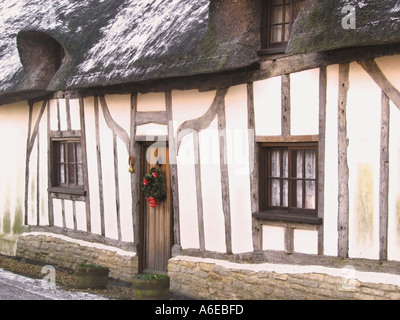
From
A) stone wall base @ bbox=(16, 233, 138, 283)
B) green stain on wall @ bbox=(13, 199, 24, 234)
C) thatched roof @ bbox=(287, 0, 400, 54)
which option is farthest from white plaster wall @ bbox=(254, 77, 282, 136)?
green stain on wall @ bbox=(13, 199, 24, 234)

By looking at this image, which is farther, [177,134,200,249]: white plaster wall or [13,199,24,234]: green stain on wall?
[13,199,24,234]: green stain on wall

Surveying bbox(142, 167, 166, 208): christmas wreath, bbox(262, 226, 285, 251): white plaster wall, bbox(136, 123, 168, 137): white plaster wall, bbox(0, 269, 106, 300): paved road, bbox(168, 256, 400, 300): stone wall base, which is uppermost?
bbox(136, 123, 168, 137): white plaster wall

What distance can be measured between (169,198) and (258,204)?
1.95m

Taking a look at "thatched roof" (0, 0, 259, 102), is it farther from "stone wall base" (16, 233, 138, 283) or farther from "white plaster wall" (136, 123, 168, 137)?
"stone wall base" (16, 233, 138, 283)

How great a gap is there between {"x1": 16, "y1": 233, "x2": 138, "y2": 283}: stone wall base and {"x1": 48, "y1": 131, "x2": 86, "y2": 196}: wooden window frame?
32.7 inches

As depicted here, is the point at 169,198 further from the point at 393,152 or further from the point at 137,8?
the point at 393,152

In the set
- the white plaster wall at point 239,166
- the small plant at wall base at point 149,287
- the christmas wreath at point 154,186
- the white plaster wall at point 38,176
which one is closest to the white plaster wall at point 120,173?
the christmas wreath at point 154,186

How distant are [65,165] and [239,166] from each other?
4632 mm

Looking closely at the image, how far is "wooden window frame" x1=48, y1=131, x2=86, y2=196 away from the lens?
12.6 m

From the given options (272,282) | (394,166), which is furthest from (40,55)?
(394,166)

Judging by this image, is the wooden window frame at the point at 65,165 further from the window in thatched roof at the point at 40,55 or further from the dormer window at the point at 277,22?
the dormer window at the point at 277,22

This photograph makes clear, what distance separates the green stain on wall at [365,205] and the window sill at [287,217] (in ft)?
1.71

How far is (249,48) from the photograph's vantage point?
29.8 ft

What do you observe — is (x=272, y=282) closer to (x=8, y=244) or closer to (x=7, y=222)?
(x=8, y=244)
